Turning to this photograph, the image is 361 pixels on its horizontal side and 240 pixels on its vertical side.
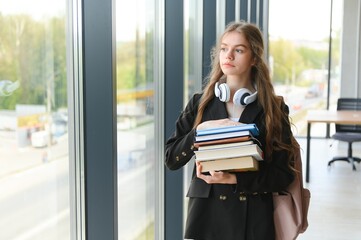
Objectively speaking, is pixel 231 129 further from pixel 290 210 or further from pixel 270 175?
pixel 290 210

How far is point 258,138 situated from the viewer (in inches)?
71.9

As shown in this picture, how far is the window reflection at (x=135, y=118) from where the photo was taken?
2385 millimetres

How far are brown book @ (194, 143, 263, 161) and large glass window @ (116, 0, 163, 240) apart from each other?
27.0 inches

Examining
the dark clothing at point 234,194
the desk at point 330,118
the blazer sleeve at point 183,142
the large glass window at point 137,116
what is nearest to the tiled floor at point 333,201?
the desk at point 330,118

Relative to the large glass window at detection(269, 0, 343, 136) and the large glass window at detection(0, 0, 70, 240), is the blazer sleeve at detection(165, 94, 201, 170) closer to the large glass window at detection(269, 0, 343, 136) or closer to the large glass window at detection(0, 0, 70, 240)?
the large glass window at detection(0, 0, 70, 240)

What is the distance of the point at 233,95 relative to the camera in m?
1.92

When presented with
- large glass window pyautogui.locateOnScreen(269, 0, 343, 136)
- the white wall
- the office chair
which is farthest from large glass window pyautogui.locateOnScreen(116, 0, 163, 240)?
the white wall

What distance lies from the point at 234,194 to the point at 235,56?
54cm

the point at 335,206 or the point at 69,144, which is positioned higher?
the point at 69,144

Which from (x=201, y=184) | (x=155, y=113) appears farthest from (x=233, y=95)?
(x=155, y=113)

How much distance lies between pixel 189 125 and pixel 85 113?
0.45m

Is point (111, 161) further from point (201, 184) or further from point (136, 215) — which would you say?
point (136, 215)

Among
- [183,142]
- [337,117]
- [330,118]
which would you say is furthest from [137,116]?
[337,117]

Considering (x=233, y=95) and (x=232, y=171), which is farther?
(x=233, y=95)
